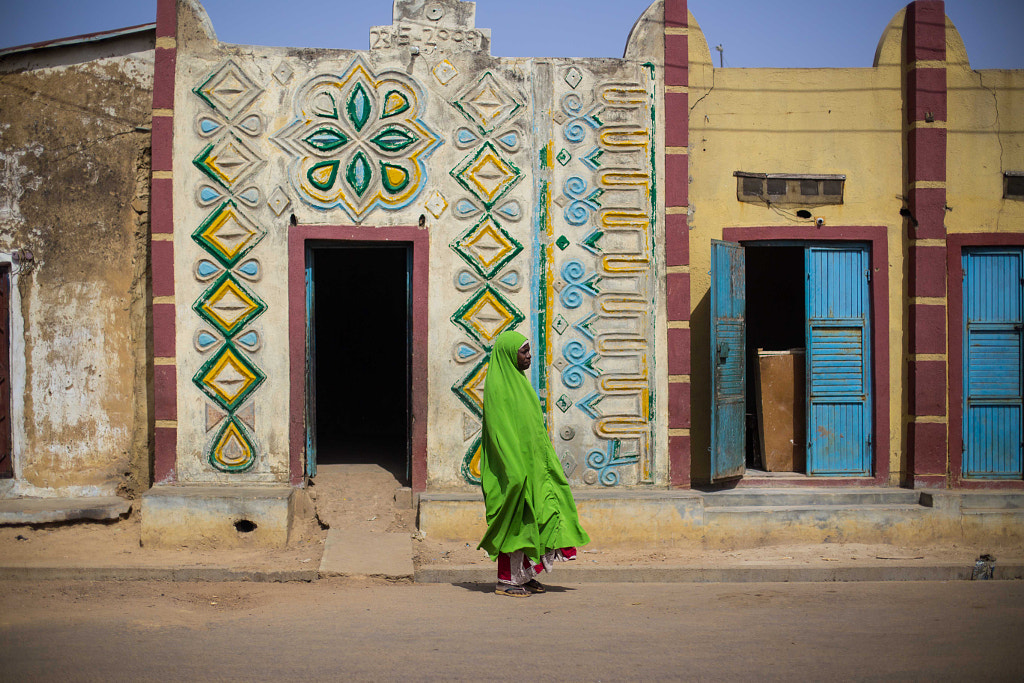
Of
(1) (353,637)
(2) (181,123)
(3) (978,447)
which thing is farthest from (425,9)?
(3) (978,447)

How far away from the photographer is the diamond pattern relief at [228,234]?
23.2 feet

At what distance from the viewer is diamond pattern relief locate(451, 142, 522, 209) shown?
7.30 meters

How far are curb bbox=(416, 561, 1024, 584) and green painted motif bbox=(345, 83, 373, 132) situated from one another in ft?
11.6

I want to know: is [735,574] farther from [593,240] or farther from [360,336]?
[360,336]

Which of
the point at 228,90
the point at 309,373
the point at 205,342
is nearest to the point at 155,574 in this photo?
the point at 205,342

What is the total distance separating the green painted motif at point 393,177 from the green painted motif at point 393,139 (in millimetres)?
141

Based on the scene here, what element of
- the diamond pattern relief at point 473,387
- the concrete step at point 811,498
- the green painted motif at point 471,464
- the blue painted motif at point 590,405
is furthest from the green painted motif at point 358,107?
the concrete step at point 811,498

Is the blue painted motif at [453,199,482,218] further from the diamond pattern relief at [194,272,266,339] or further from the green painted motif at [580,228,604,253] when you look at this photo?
the diamond pattern relief at [194,272,266,339]

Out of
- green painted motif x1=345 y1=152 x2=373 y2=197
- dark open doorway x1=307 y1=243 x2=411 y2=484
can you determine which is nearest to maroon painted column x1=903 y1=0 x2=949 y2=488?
green painted motif x1=345 y1=152 x2=373 y2=197

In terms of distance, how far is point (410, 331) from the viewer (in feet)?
24.2

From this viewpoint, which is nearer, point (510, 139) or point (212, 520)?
point (212, 520)

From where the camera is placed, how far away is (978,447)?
311 inches

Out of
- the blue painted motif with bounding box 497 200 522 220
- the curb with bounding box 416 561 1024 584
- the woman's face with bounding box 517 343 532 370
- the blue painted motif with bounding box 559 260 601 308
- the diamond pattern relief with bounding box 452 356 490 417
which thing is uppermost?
the blue painted motif with bounding box 497 200 522 220

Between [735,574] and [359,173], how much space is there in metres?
4.25
